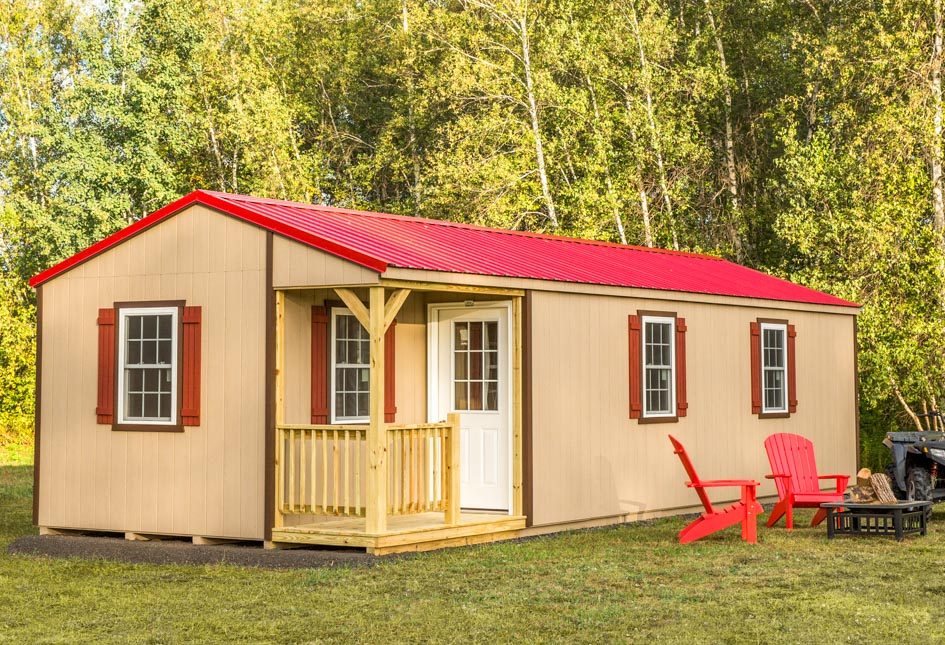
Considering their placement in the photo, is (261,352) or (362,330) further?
(362,330)

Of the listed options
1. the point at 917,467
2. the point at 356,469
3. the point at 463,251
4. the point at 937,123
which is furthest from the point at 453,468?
the point at 937,123

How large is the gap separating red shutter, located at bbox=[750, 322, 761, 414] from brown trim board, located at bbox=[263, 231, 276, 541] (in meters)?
6.49

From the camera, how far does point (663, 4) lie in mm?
28734

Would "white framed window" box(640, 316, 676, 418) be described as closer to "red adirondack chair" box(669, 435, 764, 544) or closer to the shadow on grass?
"red adirondack chair" box(669, 435, 764, 544)

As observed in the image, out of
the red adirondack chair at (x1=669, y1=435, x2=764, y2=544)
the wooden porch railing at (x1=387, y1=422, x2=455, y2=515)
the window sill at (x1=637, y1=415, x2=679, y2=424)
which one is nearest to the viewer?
the wooden porch railing at (x1=387, y1=422, x2=455, y2=515)

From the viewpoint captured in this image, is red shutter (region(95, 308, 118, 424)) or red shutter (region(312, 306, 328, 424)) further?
red shutter (region(95, 308, 118, 424))

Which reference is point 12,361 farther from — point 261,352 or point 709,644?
point 709,644

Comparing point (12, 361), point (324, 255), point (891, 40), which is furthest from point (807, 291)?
point (12, 361)

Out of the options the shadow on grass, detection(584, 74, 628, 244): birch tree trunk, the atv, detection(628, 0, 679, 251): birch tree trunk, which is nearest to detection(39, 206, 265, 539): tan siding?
the shadow on grass

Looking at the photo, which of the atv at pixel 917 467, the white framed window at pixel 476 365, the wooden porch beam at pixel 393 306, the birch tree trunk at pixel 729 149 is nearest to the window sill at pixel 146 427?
the wooden porch beam at pixel 393 306

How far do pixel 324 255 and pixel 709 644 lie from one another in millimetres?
5046

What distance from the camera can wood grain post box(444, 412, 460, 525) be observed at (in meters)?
11.5

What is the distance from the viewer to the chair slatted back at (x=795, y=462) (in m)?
12.7

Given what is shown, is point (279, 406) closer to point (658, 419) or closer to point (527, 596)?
point (527, 596)
